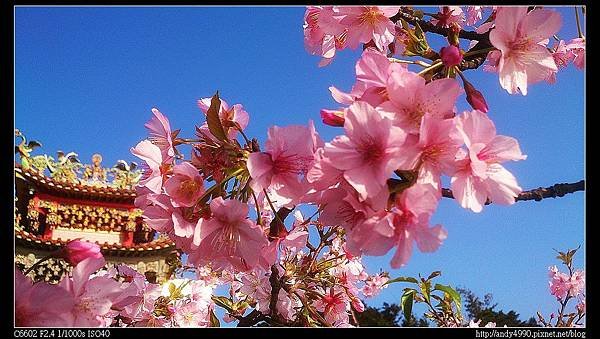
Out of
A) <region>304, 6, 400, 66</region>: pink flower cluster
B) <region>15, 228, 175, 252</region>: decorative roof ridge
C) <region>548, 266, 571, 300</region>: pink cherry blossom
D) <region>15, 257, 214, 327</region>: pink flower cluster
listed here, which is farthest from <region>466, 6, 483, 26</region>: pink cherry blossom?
<region>15, 228, 175, 252</region>: decorative roof ridge

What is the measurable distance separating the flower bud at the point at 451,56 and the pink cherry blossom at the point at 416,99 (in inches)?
3.2

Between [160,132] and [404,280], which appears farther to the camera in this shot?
[404,280]

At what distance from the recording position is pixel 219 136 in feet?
2.66

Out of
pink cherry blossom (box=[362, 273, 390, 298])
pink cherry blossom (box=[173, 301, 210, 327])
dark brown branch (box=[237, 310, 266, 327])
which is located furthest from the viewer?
pink cherry blossom (box=[362, 273, 390, 298])

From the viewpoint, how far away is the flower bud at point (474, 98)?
28.5 inches

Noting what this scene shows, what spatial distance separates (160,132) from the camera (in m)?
0.89

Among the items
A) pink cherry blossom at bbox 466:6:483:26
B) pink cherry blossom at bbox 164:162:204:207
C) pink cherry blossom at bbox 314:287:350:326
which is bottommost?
pink cherry blossom at bbox 314:287:350:326

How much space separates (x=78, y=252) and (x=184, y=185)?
0.19 meters

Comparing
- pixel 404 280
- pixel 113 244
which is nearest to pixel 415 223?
pixel 404 280

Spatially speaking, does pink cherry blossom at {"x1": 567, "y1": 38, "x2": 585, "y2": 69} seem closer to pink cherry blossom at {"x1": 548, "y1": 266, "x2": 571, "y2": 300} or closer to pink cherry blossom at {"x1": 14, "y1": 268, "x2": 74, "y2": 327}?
pink cherry blossom at {"x1": 14, "y1": 268, "x2": 74, "y2": 327}

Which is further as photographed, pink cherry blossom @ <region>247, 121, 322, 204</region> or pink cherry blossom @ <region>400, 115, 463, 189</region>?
pink cherry blossom @ <region>247, 121, 322, 204</region>

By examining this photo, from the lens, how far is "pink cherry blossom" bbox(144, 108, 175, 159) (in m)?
0.88

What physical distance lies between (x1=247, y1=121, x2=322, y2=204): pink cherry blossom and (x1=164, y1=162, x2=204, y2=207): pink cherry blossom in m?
0.11

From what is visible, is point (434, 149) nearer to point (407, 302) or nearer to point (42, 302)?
point (42, 302)
